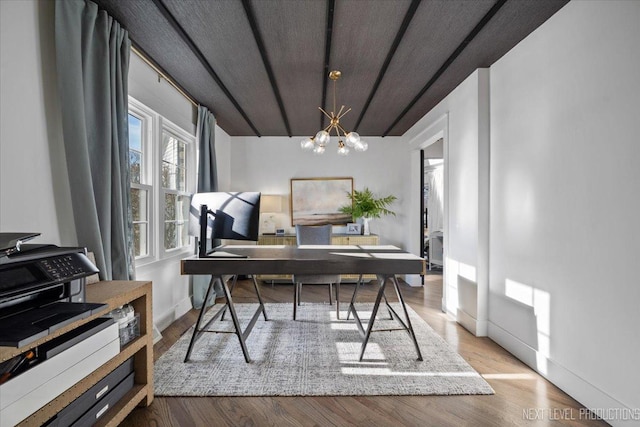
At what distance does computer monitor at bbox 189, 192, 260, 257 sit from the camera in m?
2.21

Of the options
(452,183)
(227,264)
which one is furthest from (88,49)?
(452,183)

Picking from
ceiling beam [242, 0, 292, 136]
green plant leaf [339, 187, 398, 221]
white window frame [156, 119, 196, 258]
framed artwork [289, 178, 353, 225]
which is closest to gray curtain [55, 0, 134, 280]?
white window frame [156, 119, 196, 258]

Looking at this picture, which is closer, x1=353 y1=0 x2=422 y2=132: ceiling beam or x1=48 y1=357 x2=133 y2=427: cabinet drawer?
x1=48 y1=357 x2=133 y2=427: cabinet drawer

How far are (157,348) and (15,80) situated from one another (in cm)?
→ 203

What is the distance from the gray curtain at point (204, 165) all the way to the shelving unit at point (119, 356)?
1831 millimetres

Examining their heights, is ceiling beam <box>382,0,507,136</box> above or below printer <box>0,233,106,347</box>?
above

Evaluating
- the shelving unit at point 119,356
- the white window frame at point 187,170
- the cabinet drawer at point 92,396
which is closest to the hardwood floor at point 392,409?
the shelving unit at point 119,356

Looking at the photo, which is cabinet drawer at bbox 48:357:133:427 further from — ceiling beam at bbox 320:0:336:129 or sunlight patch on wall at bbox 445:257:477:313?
sunlight patch on wall at bbox 445:257:477:313

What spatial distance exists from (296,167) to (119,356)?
4.11 m

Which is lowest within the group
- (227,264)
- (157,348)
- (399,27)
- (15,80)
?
(157,348)

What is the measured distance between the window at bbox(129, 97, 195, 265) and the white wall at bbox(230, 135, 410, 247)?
5.95 ft

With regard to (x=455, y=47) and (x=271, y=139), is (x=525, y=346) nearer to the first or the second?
(x=455, y=47)

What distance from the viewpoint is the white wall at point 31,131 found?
1.46 metres

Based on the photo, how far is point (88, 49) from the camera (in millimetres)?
1853
